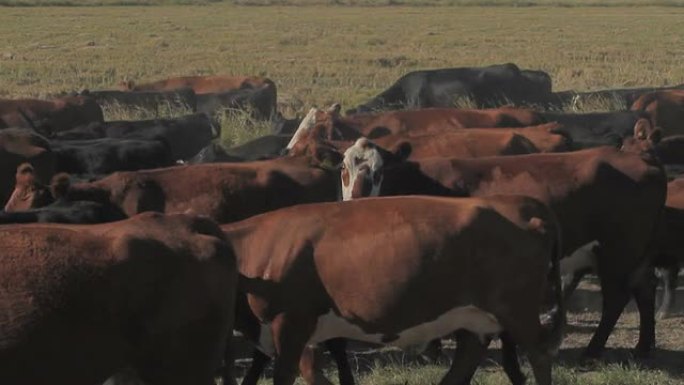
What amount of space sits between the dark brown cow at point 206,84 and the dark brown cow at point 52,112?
6.13 m

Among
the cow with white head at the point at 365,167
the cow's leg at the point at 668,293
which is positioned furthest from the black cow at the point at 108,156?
the cow's leg at the point at 668,293

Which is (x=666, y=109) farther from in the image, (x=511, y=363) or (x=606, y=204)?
(x=511, y=363)

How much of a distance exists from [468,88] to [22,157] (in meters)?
12.9

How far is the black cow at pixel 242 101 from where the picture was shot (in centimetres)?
2209

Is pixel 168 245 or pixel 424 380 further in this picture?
pixel 424 380

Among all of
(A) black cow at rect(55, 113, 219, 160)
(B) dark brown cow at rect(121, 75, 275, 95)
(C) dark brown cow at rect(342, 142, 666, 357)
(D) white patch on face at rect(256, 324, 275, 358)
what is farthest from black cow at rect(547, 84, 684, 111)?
(D) white patch on face at rect(256, 324, 275, 358)

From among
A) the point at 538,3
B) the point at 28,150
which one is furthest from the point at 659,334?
the point at 538,3

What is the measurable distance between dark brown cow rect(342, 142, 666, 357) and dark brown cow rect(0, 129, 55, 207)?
4.56 metres

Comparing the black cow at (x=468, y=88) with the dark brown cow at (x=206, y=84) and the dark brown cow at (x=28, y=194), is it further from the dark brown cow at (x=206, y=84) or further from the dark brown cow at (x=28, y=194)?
the dark brown cow at (x=28, y=194)

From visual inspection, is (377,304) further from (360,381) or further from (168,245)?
(168,245)

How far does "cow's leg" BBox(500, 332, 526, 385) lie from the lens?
287 inches

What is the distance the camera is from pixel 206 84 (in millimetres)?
26250

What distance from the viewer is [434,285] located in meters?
6.71

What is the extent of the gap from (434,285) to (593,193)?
240 centimetres
